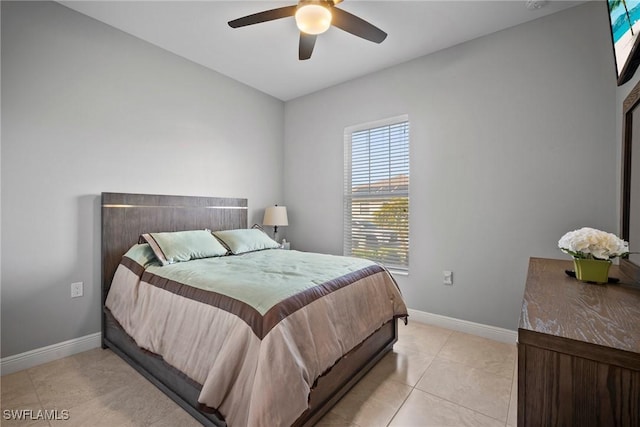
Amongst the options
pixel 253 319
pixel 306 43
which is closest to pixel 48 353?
pixel 253 319

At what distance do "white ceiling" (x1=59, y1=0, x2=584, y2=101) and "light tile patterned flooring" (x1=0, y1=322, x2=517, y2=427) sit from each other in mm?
2889

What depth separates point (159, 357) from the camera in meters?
1.81

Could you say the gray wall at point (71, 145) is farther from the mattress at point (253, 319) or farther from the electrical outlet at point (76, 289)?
the mattress at point (253, 319)

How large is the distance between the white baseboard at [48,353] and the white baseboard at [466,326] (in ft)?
10.1

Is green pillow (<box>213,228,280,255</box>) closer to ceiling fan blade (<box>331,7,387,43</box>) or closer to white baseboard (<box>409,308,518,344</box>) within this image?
white baseboard (<box>409,308,518,344</box>)

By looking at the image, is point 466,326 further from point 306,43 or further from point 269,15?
point 269,15

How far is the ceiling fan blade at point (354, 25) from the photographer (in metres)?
1.94

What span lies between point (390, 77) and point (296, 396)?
128 inches

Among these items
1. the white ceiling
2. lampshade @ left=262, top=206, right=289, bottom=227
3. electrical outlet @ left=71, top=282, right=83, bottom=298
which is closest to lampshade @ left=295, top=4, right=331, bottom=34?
the white ceiling

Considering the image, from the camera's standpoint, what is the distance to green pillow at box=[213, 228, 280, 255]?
9.65ft

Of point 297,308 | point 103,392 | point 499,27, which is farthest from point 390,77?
point 103,392

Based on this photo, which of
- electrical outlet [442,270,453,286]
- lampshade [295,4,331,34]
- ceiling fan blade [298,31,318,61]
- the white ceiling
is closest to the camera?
lampshade [295,4,331,34]

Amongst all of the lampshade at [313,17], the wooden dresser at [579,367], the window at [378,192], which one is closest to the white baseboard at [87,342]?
the window at [378,192]

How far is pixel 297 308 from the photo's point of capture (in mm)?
1491
